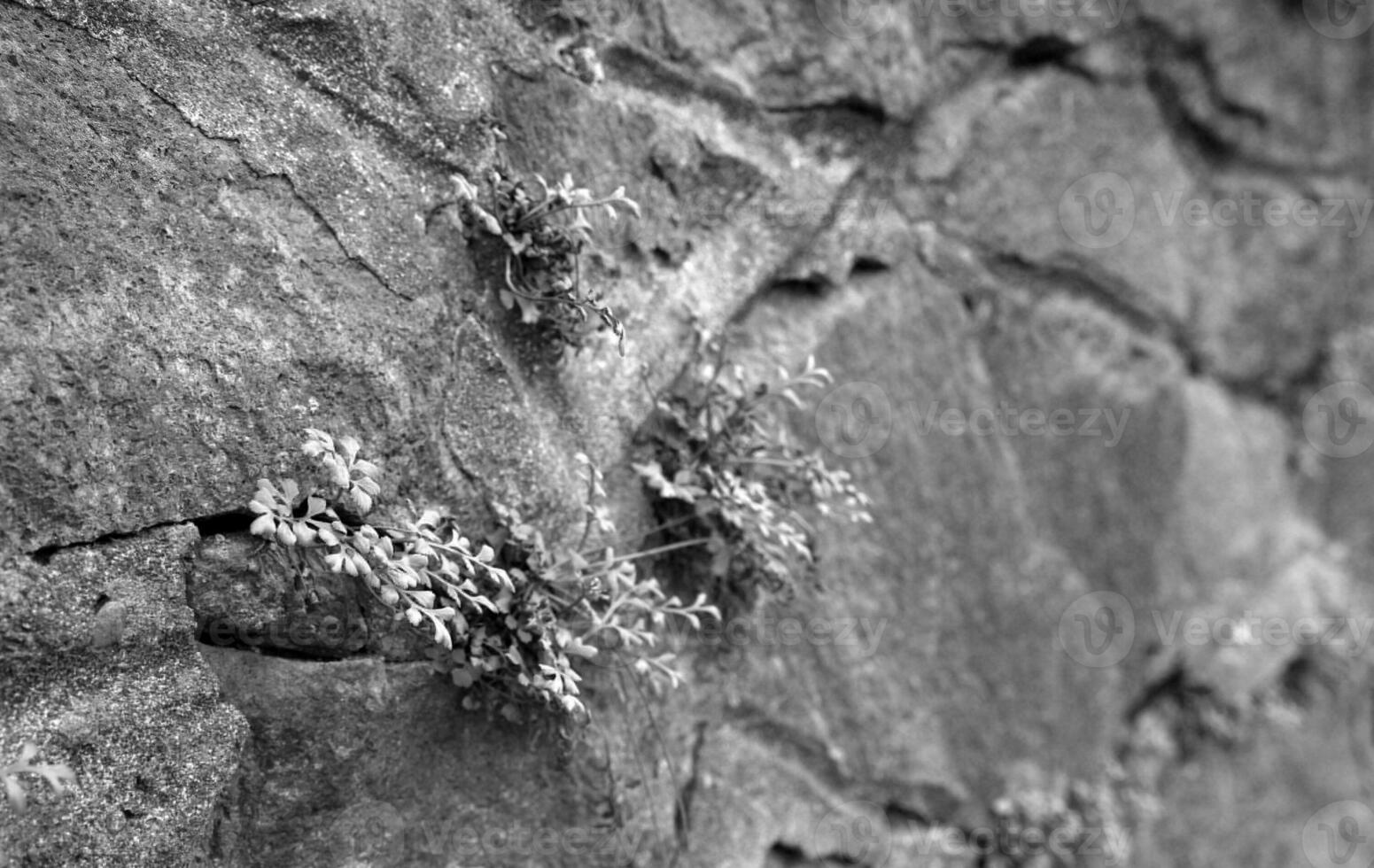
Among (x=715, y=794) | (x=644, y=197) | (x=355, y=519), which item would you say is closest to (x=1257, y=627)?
(x=715, y=794)

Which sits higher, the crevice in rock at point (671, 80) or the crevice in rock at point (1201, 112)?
the crevice in rock at point (1201, 112)

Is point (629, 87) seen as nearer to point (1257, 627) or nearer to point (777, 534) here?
point (777, 534)

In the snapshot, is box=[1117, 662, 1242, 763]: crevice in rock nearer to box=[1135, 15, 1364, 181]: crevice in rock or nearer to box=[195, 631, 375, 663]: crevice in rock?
box=[1135, 15, 1364, 181]: crevice in rock

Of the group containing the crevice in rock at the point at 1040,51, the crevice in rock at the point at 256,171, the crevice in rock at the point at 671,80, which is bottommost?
the crevice in rock at the point at 256,171

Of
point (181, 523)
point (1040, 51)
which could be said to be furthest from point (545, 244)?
point (1040, 51)

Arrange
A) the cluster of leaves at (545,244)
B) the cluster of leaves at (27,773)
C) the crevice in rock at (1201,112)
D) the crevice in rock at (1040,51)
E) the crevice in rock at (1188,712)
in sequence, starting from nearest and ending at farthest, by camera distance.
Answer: the cluster of leaves at (27,773) → the cluster of leaves at (545,244) → the crevice in rock at (1040,51) → the crevice in rock at (1201,112) → the crevice in rock at (1188,712)

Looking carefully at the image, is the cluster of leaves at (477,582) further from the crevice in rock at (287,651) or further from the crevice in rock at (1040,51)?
the crevice in rock at (1040,51)

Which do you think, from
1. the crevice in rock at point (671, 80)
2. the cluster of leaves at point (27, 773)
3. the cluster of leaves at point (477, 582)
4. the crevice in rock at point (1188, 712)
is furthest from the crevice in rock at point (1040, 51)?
the cluster of leaves at point (27, 773)

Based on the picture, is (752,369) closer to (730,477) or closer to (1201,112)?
(730,477)
